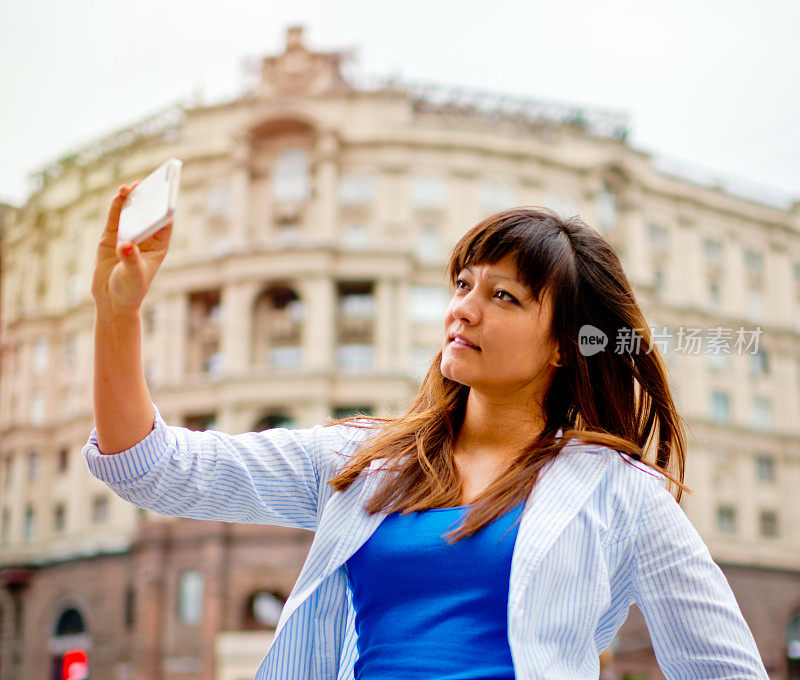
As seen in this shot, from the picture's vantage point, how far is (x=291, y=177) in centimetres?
2872

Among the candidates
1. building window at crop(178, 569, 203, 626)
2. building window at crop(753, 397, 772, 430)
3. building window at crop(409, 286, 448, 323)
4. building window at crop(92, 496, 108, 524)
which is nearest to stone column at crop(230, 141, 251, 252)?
building window at crop(409, 286, 448, 323)

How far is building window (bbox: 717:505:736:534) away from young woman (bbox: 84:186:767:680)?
1185 inches

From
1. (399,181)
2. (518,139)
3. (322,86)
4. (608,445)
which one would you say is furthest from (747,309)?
(608,445)

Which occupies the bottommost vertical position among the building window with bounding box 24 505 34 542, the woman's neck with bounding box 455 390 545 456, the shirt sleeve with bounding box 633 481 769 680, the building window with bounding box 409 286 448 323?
the building window with bounding box 24 505 34 542

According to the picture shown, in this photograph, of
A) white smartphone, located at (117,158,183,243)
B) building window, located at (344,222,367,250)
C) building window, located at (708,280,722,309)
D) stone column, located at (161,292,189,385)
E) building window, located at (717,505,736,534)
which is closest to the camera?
white smartphone, located at (117,158,183,243)

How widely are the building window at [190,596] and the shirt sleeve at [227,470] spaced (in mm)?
24178

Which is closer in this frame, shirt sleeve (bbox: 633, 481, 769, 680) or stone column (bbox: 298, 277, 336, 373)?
shirt sleeve (bbox: 633, 481, 769, 680)

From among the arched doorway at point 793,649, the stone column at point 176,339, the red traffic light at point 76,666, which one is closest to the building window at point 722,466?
the arched doorway at point 793,649

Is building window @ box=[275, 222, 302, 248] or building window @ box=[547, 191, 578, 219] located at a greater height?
building window @ box=[547, 191, 578, 219]

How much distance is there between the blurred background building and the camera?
25672 mm

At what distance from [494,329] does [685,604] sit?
57 centimetres

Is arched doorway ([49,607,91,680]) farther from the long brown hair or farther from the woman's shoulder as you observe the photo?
the woman's shoulder

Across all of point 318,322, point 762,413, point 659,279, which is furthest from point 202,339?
point 762,413

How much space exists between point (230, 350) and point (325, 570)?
25.7m
